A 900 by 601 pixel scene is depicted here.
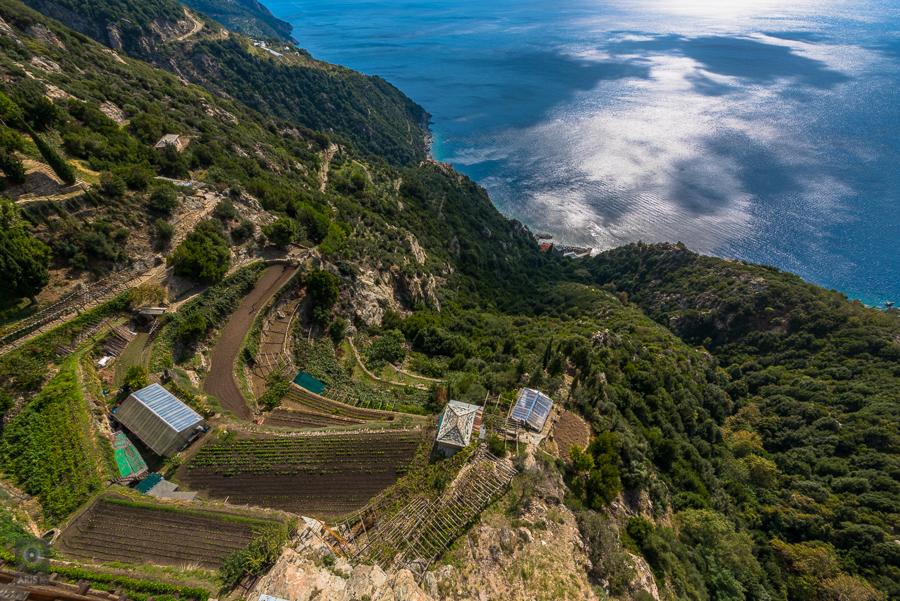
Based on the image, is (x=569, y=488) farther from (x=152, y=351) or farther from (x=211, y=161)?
(x=211, y=161)

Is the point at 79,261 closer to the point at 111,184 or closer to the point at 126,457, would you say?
the point at 111,184

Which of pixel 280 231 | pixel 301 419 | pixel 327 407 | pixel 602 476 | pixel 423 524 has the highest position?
pixel 280 231

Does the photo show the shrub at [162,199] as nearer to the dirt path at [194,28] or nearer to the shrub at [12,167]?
the shrub at [12,167]

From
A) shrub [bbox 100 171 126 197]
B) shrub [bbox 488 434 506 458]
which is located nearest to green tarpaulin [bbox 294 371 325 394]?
shrub [bbox 488 434 506 458]

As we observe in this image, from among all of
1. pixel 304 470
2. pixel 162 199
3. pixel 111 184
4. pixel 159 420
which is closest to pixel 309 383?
pixel 304 470

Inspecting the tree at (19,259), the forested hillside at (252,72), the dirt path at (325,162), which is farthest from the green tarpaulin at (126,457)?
the forested hillside at (252,72)

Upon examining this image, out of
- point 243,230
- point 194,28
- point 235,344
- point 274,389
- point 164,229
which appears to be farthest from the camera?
point 194,28

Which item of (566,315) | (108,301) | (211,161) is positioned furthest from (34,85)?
(566,315)
